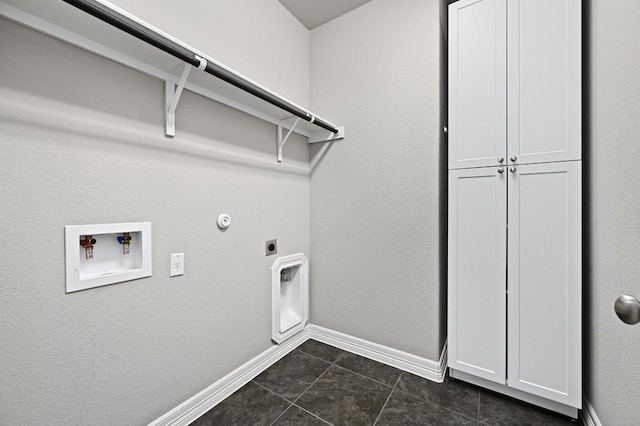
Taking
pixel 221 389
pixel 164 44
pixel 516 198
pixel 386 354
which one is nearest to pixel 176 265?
pixel 221 389

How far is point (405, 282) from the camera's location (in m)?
1.87

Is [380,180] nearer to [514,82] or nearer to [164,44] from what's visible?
[514,82]

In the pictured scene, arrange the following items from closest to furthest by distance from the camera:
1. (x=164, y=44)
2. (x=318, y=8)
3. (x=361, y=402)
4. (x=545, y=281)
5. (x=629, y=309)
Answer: (x=629, y=309), (x=164, y=44), (x=545, y=281), (x=361, y=402), (x=318, y=8)

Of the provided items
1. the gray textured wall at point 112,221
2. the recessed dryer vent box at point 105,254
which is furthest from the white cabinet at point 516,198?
the recessed dryer vent box at point 105,254

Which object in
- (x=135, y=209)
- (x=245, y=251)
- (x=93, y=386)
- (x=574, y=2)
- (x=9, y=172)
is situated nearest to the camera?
(x=9, y=172)

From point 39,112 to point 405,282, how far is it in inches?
82.6

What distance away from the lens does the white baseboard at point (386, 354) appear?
68.6 inches

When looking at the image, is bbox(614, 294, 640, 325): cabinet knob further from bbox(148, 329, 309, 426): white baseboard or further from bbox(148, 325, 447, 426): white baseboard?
bbox(148, 329, 309, 426): white baseboard

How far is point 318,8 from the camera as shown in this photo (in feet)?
6.75

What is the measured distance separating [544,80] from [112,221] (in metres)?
2.30

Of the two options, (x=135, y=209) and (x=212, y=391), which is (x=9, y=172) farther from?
(x=212, y=391)

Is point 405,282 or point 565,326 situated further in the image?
point 405,282

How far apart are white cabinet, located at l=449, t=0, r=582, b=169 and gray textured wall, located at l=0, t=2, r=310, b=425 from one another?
1410 millimetres

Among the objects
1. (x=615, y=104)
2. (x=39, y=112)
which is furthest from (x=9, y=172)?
(x=615, y=104)
